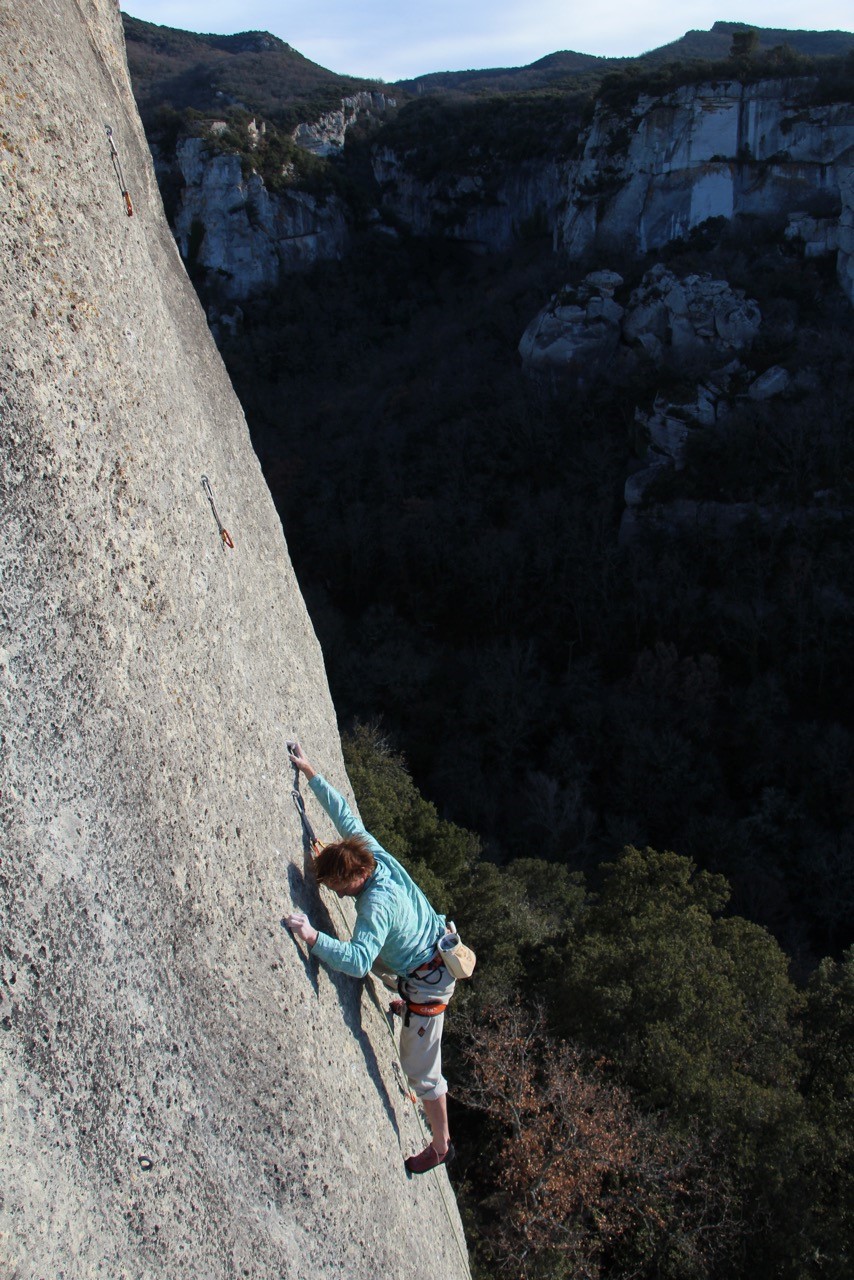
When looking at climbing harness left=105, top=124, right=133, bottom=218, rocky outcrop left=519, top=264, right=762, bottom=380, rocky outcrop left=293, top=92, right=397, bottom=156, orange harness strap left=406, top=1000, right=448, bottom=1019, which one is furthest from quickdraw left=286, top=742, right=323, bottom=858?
rocky outcrop left=293, top=92, right=397, bottom=156

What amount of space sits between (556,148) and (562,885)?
175ft

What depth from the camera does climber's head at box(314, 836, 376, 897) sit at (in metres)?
4.41

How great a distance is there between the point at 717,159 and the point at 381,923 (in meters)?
48.5

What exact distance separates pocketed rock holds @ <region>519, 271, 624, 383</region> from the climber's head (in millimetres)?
38100

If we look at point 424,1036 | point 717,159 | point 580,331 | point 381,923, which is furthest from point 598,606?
point 381,923

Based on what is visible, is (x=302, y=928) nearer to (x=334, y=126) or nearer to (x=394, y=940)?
(x=394, y=940)

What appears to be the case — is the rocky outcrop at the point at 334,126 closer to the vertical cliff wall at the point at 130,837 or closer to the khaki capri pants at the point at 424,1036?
the vertical cliff wall at the point at 130,837

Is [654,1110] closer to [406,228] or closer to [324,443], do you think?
[324,443]

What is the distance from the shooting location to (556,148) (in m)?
55.9

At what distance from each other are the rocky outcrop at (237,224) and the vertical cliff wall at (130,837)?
2228 inches

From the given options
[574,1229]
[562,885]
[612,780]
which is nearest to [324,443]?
[612,780]

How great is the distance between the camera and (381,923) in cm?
441

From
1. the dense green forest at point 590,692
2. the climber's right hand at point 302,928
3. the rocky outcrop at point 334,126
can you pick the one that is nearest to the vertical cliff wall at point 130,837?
the climber's right hand at point 302,928

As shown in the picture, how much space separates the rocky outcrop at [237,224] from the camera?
54875 mm
